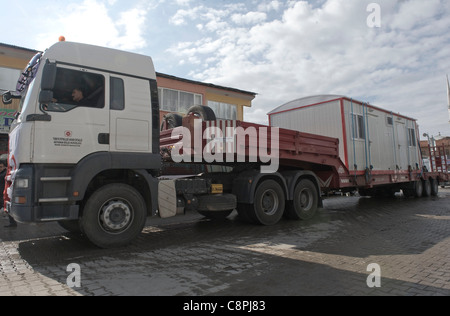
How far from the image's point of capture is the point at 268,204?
7852 mm

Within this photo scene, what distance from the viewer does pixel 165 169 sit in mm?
7172

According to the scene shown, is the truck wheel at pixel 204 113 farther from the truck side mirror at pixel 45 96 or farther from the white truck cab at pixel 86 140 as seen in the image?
the truck side mirror at pixel 45 96

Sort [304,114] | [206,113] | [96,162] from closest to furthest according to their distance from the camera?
[96,162] < [206,113] < [304,114]

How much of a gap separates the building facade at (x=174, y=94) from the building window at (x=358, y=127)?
26.9 ft

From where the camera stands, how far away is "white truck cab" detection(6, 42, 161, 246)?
4.72 metres

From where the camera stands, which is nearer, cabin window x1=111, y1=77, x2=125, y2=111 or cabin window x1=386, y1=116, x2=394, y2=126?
cabin window x1=111, y1=77, x2=125, y2=111

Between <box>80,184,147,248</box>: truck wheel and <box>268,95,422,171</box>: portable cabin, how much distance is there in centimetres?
690

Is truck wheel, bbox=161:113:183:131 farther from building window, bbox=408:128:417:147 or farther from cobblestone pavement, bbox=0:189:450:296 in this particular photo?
building window, bbox=408:128:417:147

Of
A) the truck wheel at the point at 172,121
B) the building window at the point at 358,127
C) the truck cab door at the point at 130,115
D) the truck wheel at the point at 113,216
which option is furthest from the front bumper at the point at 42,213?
the building window at the point at 358,127

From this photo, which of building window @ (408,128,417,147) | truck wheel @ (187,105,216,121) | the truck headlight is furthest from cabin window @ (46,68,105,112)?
building window @ (408,128,417,147)

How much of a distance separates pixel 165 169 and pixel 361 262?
441 cm

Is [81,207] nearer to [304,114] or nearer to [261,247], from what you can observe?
[261,247]

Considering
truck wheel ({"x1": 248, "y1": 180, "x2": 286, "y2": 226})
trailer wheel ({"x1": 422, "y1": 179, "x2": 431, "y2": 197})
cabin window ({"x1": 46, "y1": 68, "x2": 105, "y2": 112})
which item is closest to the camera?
cabin window ({"x1": 46, "y1": 68, "x2": 105, "y2": 112})
